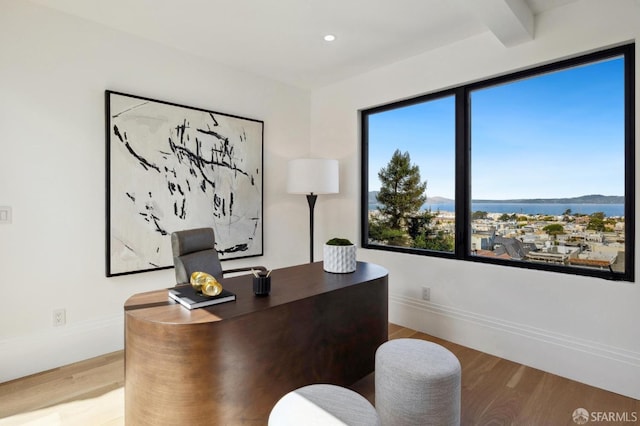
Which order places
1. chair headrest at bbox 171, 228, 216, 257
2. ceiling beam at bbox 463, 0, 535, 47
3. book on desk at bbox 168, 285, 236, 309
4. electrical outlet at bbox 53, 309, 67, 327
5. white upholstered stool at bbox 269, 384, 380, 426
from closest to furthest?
white upholstered stool at bbox 269, 384, 380, 426 → book on desk at bbox 168, 285, 236, 309 → ceiling beam at bbox 463, 0, 535, 47 → chair headrest at bbox 171, 228, 216, 257 → electrical outlet at bbox 53, 309, 67, 327

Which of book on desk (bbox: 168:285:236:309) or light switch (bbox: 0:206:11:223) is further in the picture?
light switch (bbox: 0:206:11:223)

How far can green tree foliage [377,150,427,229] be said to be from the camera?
3.53 metres

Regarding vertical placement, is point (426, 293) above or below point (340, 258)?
below

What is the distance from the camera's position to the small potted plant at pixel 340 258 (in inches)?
95.1

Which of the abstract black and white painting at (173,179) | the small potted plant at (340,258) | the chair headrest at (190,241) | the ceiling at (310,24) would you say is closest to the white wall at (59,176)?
the abstract black and white painting at (173,179)

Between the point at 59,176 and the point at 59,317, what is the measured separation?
1.06m

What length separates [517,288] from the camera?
2.72 m

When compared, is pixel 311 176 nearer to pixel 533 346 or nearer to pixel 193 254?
pixel 193 254

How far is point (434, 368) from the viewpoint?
1.70m

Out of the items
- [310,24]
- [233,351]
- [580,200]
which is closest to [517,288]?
[580,200]

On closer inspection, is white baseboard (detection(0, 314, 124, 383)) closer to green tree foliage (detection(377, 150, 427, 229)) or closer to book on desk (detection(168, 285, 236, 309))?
book on desk (detection(168, 285, 236, 309))

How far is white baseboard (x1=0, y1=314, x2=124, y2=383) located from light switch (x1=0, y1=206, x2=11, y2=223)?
821 mm

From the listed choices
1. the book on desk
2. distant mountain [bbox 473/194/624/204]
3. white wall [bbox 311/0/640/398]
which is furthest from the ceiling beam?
the book on desk

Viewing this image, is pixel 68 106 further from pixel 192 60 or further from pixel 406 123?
pixel 406 123
